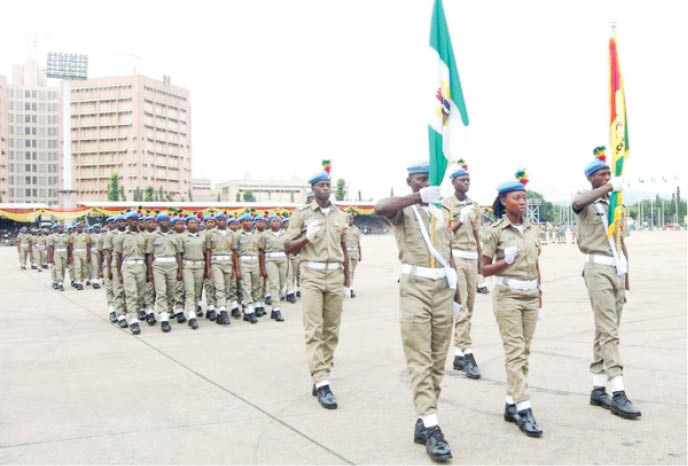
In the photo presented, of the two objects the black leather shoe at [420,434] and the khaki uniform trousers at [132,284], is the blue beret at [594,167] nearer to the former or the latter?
the black leather shoe at [420,434]

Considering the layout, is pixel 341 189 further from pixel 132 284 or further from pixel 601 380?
pixel 601 380

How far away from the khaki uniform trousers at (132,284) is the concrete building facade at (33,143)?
5241 inches

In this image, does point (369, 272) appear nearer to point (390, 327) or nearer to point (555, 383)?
point (390, 327)

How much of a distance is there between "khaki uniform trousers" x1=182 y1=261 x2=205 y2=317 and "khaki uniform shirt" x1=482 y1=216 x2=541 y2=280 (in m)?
6.66

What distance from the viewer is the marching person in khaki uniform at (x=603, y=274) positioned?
5484mm

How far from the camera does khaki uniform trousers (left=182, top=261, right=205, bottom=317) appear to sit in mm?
10830

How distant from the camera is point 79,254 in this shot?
18.6m

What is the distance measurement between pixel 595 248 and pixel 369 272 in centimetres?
1668

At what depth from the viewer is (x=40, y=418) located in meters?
5.50

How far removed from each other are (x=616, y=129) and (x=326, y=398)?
3694mm

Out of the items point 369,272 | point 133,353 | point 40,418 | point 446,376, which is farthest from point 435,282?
point 369,272

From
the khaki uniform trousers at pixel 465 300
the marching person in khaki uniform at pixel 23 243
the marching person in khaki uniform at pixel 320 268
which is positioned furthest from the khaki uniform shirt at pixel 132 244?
the marching person in khaki uniform at pixel 23 243

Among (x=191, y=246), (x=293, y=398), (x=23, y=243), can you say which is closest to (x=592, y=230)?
(x=293, y=398)

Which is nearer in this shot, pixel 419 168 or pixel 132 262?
pixel 419 168
